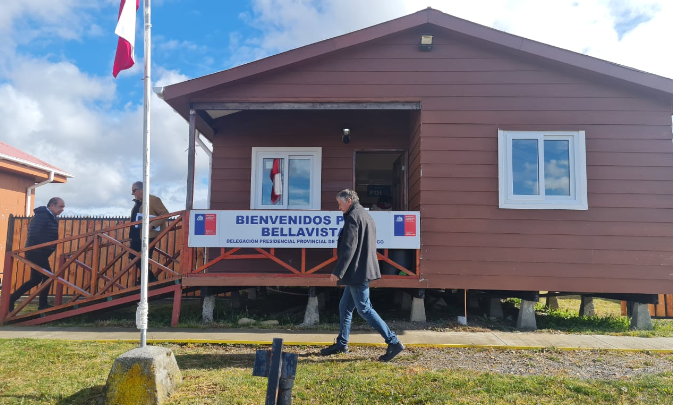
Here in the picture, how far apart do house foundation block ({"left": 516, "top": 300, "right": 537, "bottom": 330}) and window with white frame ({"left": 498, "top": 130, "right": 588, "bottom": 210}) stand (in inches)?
58.0

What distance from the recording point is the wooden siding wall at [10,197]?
472 inches

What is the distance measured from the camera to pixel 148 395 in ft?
11.7

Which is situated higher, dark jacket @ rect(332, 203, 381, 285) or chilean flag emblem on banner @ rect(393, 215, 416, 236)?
chilean flag emblem on banner @ rect(393, 215, 416, 236)

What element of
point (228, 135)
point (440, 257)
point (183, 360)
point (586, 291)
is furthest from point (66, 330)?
point (586, 291)

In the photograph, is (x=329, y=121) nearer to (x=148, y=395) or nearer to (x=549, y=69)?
(x=549, y=69)

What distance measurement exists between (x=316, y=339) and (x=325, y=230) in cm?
169

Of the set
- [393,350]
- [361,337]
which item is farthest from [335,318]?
[393,350]

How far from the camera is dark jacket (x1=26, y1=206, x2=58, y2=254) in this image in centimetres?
733

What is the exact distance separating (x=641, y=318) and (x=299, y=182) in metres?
5.90

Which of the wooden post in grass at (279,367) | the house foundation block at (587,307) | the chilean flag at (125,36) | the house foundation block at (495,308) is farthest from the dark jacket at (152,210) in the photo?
the house foundation block at (587,307)

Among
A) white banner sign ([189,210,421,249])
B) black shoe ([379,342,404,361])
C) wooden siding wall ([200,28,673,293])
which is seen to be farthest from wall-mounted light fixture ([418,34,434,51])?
black shoe ([379,342,404,361])

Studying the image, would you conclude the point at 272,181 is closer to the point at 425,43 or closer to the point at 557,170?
the point at 425,43

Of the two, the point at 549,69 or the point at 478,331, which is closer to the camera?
the point at 478,331

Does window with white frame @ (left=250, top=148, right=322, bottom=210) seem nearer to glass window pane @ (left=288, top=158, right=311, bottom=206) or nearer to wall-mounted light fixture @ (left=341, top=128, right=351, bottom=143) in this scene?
glass window pane @ (left=288, top=158, right=311, bottom=206)
